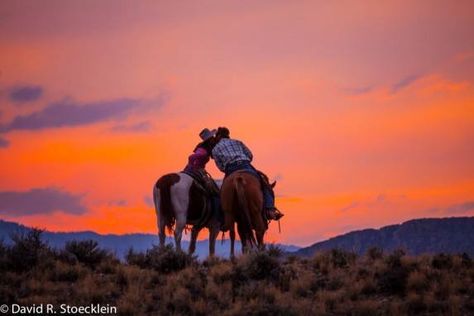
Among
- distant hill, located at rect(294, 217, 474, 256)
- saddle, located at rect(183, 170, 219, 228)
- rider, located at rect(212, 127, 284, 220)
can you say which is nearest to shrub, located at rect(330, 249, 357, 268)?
rider, located at rect(212, 127, 284, 220)

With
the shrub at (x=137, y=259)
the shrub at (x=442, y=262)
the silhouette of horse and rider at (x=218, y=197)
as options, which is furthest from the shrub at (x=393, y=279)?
the shrub at (x=137, y=259)

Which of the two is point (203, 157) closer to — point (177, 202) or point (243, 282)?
point (177, 202)

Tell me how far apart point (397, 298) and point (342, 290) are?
3.22 feet

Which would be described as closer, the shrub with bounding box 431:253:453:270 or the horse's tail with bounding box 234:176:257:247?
the shrub with bounding box 431:253:453:270

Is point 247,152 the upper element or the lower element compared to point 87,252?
upper

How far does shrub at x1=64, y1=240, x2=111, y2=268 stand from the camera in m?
18.3

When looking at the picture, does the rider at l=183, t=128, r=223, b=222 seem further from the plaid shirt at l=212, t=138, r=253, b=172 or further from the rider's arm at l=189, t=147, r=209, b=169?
the plaid shirt at l=212, t=138, r=253, b=172

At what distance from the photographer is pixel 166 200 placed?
830 inches

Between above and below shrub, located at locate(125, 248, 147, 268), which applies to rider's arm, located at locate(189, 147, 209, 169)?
above

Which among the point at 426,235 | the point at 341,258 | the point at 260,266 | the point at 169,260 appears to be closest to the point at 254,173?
the point at 341,258

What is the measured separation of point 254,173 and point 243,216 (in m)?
1.07

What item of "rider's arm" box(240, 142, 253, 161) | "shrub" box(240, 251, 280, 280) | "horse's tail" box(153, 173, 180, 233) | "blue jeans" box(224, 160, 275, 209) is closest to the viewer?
"shrub" box(240, 251, 280, 280)

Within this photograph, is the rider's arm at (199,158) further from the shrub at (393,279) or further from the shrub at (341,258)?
the shrub at (393,279)

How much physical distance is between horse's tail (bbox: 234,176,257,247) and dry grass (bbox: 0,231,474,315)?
1.72 m
